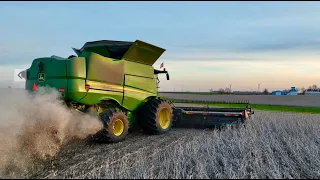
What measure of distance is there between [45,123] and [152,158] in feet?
7.39

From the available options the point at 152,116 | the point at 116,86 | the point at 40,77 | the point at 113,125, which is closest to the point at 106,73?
the point at 116,86

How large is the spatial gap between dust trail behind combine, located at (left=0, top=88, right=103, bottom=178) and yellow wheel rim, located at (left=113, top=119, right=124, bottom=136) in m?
0.98

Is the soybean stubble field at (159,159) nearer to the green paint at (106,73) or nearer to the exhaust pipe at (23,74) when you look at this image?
the green paint at (106,73)


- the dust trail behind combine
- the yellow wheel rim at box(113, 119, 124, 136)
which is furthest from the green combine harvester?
the dust trail behind combine

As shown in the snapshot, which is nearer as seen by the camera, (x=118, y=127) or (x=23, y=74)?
(x=118, y=127)

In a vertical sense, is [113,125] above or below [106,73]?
below

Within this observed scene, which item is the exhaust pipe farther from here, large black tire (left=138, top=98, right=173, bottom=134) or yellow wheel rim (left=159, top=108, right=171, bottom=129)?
yellow wheel rim (left=159, top=108, right=171, bottom=129)

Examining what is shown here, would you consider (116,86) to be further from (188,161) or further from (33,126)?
(188,161)

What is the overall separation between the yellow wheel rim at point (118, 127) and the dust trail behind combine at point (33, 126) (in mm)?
975

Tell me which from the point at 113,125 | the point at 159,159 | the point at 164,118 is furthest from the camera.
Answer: the point at 164,118

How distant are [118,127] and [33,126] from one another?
2.27m

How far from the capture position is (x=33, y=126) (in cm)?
643

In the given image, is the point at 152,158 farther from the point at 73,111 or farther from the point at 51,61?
the point at 51,61

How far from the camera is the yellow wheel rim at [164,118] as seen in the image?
33.1 ft
